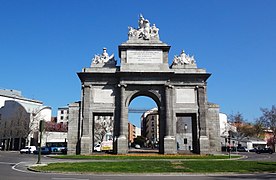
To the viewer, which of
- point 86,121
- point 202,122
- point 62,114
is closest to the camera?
point 86,121

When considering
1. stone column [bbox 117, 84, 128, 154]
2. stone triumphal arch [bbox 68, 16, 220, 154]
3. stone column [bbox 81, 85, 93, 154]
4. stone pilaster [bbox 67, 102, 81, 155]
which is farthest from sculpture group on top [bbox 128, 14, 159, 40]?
stone pilaster [bbox 67, 102, 81, 155]

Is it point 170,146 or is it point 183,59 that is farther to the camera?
point 183,59

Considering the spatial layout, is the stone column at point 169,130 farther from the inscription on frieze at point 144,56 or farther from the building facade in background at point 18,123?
the building facade in background at point 18,123

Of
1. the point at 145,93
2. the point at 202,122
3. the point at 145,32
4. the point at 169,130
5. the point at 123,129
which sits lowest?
the point at 169,130

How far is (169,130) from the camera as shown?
40156 millimetres

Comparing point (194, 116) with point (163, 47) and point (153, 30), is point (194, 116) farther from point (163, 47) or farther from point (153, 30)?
point (153, 30)

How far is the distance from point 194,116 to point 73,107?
17.8 metres

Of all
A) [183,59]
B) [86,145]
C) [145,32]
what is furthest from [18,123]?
[183,59]

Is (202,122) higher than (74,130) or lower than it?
higher

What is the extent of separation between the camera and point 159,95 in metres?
41.7

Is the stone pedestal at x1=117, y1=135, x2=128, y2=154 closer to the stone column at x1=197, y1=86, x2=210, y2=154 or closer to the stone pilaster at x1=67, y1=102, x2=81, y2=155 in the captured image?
the stone pilaster at x1=67, y1=102, x2=81, y2=155

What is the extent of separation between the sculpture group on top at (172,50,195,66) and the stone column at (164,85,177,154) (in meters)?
4.65

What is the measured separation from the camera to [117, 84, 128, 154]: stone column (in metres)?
39.1

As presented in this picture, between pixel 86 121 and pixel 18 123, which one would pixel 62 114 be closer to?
pixel 18 123
